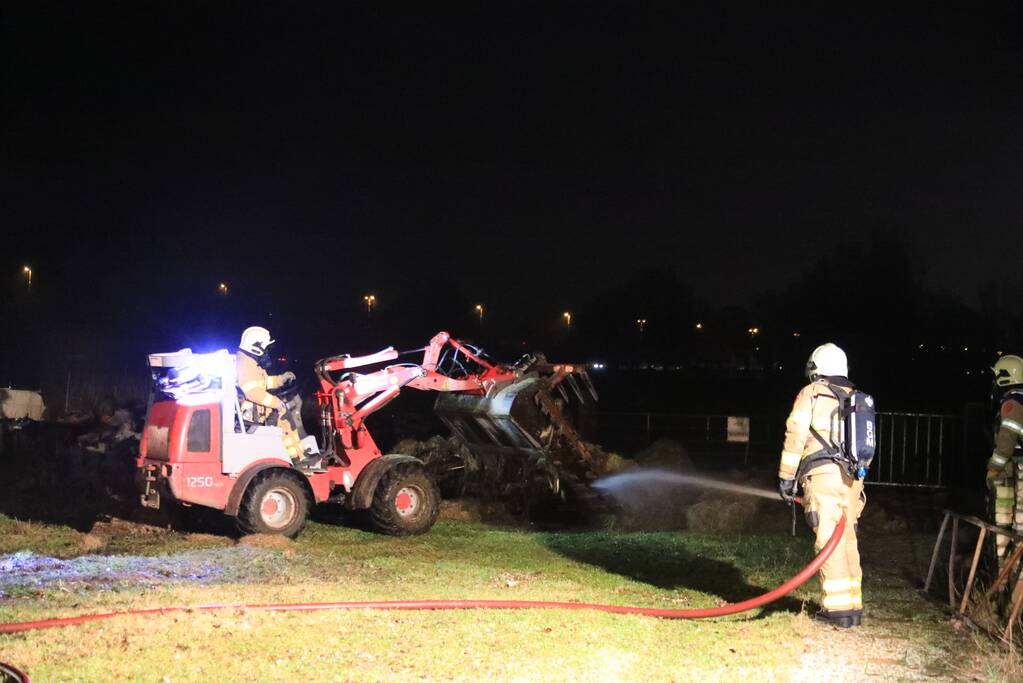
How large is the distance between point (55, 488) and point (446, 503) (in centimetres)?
684

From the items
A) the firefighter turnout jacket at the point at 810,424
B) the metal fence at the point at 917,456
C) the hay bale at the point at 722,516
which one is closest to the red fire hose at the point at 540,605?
the firefighter turnout jacket at the point at 810,424

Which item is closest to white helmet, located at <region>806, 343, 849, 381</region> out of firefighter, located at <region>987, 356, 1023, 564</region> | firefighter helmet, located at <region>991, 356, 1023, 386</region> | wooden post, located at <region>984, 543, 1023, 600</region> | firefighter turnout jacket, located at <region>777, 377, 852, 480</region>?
firefighter turnout jacket, located at <region>777, 377, 852, 480</region>

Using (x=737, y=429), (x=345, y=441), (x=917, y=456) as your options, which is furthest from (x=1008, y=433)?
(x=737, y=429)

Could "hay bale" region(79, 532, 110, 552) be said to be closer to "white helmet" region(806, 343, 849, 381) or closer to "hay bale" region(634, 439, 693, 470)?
"white helmet" region(806, 343, 849, 381)

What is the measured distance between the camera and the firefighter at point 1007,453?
9.16 meters

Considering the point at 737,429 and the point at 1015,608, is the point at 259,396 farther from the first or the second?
the point at 737,429

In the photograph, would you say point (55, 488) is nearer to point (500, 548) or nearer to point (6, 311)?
point (500, 548)

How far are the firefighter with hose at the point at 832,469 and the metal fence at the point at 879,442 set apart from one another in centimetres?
868

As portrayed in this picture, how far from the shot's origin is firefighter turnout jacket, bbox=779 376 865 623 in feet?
28.2

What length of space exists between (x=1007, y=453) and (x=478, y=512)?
827 centimetres

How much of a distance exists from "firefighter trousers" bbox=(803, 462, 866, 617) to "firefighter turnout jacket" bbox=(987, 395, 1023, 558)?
5.23 feet

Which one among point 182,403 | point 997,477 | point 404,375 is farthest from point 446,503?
point 997,477

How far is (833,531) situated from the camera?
8.61 metres

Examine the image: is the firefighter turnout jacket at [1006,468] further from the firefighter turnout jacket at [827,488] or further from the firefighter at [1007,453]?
the firefighter turnout jacket at [827,488]
